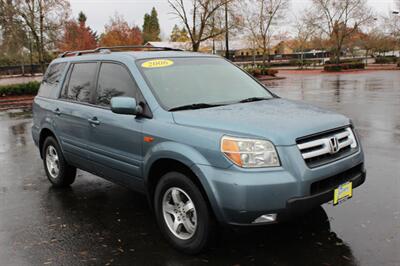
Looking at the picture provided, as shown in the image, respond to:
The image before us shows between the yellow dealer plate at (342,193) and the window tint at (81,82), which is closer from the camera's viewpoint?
the yellow dealer plate at (342,193)

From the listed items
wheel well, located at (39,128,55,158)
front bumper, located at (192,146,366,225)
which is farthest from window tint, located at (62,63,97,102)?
front bumper, located at (192,146,366,225)

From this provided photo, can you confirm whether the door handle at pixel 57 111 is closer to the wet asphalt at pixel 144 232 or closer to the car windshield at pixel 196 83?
the wet asphalt at pixel 144 232

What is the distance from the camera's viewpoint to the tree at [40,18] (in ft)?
77.6

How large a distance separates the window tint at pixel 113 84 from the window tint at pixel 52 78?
1.26 meters

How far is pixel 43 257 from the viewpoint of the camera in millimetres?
3928

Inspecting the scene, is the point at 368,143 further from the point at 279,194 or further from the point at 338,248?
the point at 279,194

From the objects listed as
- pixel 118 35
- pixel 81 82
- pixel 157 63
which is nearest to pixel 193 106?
pixel 157 63

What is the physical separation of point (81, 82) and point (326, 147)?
3259mm

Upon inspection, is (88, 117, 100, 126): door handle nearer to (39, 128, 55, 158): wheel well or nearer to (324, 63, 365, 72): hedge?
(39, 128, 55, 158): wheel well

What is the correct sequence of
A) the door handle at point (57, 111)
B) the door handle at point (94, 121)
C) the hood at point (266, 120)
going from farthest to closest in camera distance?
the door handle at point (57, 111), the door handle at point (94, 121), the hood at point (266, 120)

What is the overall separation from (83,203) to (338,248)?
322 centimetres

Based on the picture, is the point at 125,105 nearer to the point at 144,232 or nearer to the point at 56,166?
the point at 144,232

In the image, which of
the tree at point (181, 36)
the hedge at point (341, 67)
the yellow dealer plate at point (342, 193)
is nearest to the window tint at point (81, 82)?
the yellow dealer plate at point (342, 193)

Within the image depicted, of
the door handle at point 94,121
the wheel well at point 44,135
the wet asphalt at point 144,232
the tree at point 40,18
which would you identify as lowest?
the wet asphalt at point 144,232
